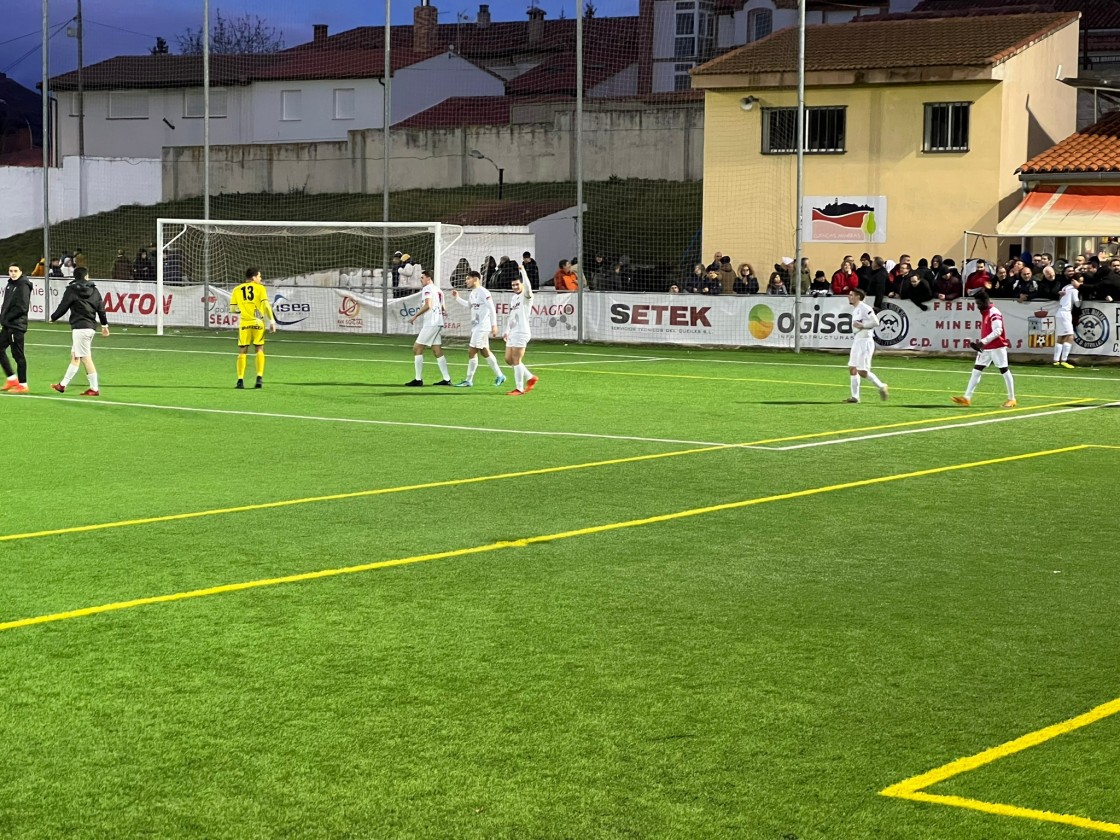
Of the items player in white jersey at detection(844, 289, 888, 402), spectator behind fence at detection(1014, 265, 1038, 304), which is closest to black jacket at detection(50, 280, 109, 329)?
player in white jersey at detection(844, 289, 888, 402)

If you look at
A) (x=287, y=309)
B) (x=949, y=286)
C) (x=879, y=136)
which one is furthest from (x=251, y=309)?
(x=879, y=136)

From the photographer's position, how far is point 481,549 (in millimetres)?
11078

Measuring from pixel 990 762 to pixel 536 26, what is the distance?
74320 mm

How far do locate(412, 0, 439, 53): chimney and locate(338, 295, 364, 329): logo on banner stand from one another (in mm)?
40706

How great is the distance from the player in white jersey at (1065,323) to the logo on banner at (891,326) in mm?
3244

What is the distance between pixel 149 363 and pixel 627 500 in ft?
58.6

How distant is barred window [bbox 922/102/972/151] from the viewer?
39.4 meters

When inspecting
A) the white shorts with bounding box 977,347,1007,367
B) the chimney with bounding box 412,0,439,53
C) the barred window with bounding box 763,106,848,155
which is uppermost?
the chimney with bounding box 412,0,439,53

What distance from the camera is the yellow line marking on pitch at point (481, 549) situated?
8977 millimetres

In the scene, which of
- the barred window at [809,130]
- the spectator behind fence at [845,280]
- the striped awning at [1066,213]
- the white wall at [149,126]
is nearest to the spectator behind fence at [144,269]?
the barred window at [809,130]

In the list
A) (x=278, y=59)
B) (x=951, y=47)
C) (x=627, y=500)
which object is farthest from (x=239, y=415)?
(x=278, y=59)

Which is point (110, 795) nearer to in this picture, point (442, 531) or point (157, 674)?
point (157, 674)

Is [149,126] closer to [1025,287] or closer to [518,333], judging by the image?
[1025,287]

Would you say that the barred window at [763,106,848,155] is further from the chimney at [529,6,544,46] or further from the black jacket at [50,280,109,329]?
the chimney at [529,6,544,46]
